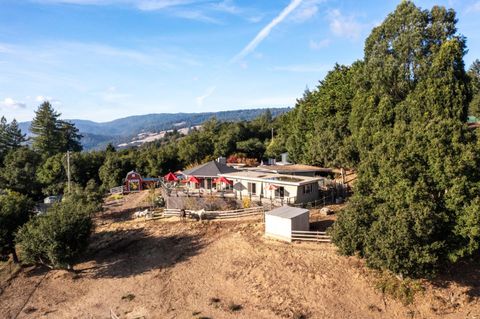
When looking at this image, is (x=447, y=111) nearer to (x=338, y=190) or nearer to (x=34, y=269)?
(x=338, y=190)

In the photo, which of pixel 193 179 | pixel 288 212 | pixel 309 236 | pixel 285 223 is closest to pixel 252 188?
pixel 193 179

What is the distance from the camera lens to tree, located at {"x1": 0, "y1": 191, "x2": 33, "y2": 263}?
24.1 m

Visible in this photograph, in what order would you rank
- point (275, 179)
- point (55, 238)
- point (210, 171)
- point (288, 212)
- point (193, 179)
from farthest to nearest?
point (210, 171)
point (193, 179)
point (275, 179)
point (288, 212)
point (55, 238)

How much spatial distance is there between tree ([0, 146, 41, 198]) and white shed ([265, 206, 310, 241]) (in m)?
50.2

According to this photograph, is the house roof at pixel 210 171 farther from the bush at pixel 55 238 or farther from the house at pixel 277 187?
the bush at pixel 55 238

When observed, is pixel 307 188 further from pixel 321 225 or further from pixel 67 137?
pixel 67 137

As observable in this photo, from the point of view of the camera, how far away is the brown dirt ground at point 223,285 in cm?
1720

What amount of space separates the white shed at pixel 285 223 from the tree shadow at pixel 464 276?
28.4 ft

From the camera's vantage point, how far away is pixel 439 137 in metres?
17.4

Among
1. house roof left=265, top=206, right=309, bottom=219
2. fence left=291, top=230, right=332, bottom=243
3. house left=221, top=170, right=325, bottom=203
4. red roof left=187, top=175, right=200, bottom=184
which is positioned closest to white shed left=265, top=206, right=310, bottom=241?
house roof left=265, top=206, right=309, bottom=219

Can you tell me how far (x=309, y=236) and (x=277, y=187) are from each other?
7784 mm

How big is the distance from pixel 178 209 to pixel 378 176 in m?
18.6

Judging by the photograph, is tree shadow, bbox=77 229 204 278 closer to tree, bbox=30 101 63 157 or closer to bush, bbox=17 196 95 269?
bush, bbox=17 196 95 269

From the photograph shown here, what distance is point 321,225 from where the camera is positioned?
81.3 ft
